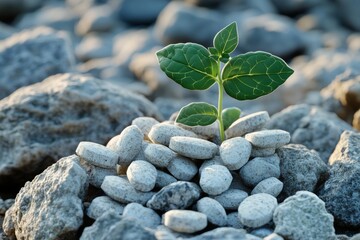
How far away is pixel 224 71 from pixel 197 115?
0.87 ft

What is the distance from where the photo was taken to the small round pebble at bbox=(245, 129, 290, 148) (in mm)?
3279

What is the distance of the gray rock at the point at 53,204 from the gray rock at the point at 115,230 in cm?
20

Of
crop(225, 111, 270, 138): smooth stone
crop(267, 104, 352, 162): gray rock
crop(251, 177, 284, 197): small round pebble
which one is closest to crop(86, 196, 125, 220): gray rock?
crop(251, 177, 284, 197): small round pebble

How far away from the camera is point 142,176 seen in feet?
10.0

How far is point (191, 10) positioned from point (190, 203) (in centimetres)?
662

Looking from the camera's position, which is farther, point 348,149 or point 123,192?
point 348,149

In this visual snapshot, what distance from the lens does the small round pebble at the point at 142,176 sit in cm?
304

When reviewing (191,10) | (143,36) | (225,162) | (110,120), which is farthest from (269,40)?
(225,162)

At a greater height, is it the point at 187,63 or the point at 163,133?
the point at 187,63

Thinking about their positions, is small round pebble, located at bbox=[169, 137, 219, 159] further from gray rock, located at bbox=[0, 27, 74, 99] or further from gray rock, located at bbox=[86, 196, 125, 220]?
gray rock, located at bbox=[0, 27, 74, 99]

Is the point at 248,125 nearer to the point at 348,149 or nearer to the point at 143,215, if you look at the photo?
the point at 348,149

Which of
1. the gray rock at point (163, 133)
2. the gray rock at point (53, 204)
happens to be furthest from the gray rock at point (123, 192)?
the gray rock at point (163, 133)

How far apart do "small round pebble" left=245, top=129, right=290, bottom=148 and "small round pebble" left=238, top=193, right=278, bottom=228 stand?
36cm

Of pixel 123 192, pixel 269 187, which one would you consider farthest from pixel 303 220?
pixel 123 192
